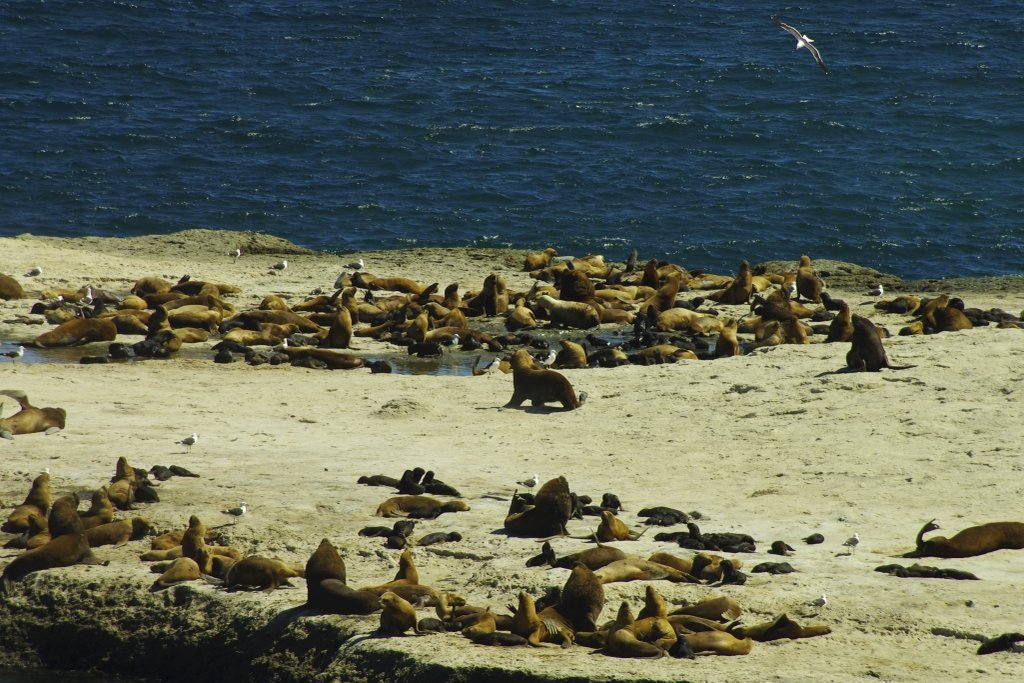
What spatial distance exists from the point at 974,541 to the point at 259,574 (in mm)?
4681

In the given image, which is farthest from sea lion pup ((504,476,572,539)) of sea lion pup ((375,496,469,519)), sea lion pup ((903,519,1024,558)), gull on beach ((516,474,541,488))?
sea lion pup ((903,519,1024,558))

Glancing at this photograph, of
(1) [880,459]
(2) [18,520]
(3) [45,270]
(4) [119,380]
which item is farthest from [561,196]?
(2) [18,520]

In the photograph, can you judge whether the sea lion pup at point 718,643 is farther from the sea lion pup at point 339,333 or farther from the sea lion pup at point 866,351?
the sea lion pup at point 339,333

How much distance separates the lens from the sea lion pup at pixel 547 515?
379 inches

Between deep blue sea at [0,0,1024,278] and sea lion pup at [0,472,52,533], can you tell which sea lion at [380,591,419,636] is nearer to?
sea lion pup at [0,472,52,533]

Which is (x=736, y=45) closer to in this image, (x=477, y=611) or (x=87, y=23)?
(x=87, y=23)

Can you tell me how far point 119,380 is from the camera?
14.7m

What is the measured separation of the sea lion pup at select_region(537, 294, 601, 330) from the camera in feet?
61.2

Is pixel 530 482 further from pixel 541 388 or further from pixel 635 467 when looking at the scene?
pixel 541 388

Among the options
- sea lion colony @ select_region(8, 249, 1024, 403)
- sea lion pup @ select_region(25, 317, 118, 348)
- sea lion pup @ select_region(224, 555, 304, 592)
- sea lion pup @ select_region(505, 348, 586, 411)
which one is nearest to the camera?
sea lion pup @ select_region(224, 555, 304, 592)

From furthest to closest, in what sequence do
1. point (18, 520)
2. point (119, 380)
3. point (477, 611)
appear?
point (119, 380) < point (18, 520) < point (477, 611)

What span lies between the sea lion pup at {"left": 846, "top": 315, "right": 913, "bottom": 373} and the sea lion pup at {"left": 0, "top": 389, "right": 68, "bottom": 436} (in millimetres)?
7812

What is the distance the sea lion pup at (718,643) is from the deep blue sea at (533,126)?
760 inches

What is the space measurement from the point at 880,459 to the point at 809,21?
4378 cm
